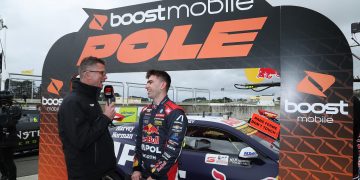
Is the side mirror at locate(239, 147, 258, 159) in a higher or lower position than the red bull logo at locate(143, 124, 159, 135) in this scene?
lower

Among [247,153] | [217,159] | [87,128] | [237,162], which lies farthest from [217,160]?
[87,128]

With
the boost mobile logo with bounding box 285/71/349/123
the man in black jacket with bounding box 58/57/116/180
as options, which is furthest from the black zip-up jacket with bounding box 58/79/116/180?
the boost mobile logo with bounding box 285/71/349/123

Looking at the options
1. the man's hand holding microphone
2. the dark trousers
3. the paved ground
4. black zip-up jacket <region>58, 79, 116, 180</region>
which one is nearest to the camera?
black zip-up jacket <region>58, 79, 116, 180</region>

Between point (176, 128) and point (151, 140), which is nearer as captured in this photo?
point (176, 128)

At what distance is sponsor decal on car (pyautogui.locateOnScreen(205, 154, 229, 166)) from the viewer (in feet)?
13.5

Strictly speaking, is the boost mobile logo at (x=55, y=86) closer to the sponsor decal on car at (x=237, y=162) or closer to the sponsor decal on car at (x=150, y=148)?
the sponsor decal on car at (x=150, y=148)

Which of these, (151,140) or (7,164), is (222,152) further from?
(7,164)

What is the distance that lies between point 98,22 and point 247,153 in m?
2.77

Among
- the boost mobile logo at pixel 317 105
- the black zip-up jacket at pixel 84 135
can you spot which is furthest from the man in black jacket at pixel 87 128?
the boost mobile logo at pixel 317 105

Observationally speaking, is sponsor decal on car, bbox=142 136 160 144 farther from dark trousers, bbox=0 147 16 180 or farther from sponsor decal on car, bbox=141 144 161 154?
dark trousers, bbox=0 147 16 180

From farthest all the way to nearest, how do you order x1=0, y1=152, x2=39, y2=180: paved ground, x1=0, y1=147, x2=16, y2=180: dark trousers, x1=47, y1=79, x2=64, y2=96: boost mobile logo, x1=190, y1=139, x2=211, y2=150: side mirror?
x1=0, y1=152, x2=39, y2=180: paved ground
x1=0, y1=147, x2=16, y2=180: dark trousers
x1=47, y1=79, x2=64, y2=96: boost mobile logo
x1=190, y1=139, x2=211, y2=150: side mirror

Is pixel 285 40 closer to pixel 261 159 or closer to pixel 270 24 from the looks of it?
pixel 270 24

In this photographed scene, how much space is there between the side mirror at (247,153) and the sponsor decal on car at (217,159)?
13.2 inches

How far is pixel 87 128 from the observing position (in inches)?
111
